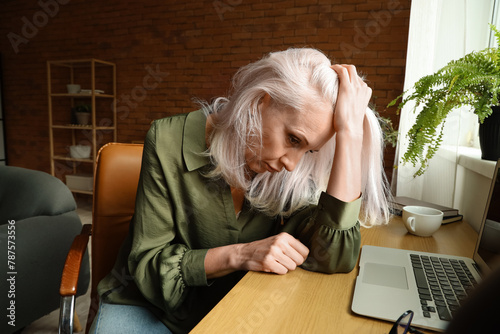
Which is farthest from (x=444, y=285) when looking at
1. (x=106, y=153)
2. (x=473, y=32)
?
(x=473, y=32)

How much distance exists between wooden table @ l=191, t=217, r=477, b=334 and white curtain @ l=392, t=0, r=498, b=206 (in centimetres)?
118

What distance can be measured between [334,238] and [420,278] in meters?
0.21

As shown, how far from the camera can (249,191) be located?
42.8 inches

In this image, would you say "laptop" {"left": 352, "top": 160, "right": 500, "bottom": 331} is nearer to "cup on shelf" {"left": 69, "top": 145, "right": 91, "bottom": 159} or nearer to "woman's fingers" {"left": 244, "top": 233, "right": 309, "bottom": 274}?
"woman's fingers" {"left": 244, "top": 233, "right": 309, "bottom": 274}

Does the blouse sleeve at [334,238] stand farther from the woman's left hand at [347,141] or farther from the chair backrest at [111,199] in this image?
the chair backrest at [111,199]

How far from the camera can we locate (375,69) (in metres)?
3.39

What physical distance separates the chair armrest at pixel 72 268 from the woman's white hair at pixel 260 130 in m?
0.52

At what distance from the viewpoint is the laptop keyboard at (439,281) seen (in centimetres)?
65

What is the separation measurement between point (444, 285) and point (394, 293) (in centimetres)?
13

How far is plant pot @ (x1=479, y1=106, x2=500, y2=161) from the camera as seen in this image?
1.20 m

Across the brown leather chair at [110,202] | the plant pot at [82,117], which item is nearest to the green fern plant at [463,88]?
the brown leather chair at [110,202]

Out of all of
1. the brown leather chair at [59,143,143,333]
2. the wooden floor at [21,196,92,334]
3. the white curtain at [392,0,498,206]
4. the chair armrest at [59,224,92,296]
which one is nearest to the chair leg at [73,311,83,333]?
the wooden floor at [21,196,92,334]

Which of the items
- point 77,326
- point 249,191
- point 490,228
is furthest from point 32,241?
point 490,228

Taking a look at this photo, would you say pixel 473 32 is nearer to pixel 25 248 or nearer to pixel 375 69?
pixel 375 69
